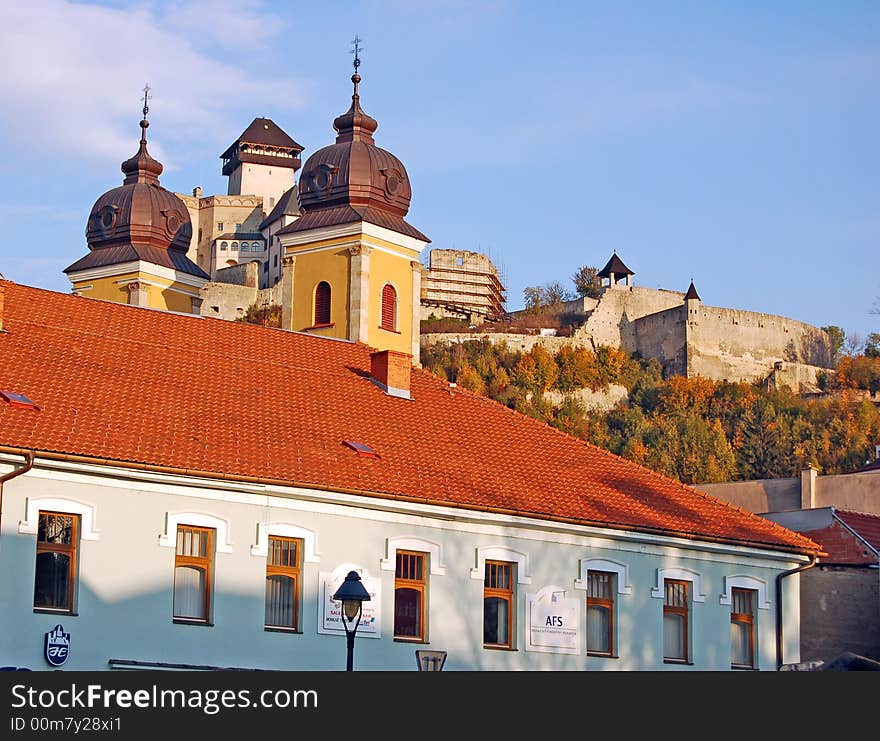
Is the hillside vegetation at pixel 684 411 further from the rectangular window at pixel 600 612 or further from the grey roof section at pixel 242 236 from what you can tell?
the rectangular window at pixel 600 612

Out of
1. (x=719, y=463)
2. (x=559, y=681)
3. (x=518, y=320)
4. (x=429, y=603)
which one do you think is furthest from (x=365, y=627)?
(x=518, y=320)

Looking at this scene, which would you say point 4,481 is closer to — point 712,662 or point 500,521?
point 500,521

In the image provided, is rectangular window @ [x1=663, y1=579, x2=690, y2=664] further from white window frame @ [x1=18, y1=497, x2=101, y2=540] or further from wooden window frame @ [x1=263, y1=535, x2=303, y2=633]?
white window frame @ [x1=18, y1=497, x2=101, y2=540]

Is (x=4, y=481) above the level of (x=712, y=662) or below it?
above

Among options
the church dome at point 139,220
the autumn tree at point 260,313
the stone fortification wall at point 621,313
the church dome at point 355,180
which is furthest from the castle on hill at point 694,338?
the church dome at point 355,180

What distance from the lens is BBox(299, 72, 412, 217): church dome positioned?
37219 mm

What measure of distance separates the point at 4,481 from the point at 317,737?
Answer: 10.00 metres

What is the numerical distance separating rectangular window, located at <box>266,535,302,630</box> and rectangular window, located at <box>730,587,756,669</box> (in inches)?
315

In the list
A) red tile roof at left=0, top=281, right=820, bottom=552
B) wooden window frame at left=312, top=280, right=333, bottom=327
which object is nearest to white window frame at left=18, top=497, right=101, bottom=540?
red tile roof at left=0, top=281, right=820, bottom=552

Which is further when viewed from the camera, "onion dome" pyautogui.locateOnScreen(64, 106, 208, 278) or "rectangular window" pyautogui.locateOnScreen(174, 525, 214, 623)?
"onion dome" pyautogui.locateOnScreen(64, 106, 208, 278)

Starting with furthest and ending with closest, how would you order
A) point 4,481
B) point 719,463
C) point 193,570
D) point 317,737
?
point 719,463
point 193,570
point 4,481
point 317,737

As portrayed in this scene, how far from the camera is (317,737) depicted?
41.8 feet

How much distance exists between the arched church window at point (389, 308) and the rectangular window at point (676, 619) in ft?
35.4

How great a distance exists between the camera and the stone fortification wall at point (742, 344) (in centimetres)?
9575
